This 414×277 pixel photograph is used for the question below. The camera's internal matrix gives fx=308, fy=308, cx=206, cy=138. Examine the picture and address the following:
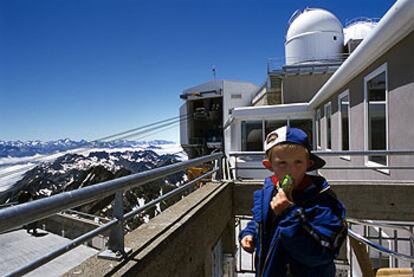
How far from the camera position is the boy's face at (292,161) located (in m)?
1.70

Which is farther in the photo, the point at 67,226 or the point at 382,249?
the point at 67,226

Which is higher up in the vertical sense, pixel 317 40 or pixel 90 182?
pixel 317 40

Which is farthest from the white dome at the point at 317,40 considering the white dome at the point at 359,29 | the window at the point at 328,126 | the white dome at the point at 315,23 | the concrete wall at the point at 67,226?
the concrete wall at the point at 67,226

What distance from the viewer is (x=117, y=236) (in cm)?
206

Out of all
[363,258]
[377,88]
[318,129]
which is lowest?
[363,258]

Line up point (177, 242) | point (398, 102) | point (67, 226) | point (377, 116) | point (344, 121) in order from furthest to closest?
point (67, 226), point (344, 121), point (377, 116), point (398, 102), point (177, 242)

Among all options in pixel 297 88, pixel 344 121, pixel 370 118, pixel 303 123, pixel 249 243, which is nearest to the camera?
pixel 249 243

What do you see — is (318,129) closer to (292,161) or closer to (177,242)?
(177,242)

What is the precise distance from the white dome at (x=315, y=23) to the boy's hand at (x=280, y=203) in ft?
74.4

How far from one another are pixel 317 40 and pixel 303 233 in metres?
22.4

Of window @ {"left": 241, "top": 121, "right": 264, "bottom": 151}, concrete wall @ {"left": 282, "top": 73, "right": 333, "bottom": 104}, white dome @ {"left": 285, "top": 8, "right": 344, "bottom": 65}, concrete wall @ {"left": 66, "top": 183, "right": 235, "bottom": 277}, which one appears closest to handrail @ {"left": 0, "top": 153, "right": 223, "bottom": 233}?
concrete wall @ {"left": 66, "top": 183, "right": 235, "bottom": 277}

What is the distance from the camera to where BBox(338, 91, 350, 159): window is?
848 cm

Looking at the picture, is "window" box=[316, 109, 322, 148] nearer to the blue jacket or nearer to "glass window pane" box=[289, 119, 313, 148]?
"glass window pane" box=[289, 119, 313, 148]

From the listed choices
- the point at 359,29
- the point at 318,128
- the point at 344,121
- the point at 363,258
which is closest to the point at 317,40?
the point at 359,29
